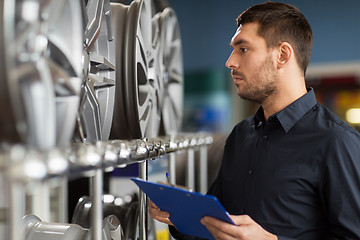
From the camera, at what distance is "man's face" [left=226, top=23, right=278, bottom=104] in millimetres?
1283

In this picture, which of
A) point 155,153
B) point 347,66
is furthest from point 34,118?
point 347,66

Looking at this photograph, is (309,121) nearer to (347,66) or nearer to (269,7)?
(269,7)

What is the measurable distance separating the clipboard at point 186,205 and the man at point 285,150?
0.07 m

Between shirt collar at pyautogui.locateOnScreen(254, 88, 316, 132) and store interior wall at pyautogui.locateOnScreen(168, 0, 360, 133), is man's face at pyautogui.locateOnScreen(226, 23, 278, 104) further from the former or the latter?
store interior wall at pyautogui.locateOnScreen(168, 0, 360, 133)

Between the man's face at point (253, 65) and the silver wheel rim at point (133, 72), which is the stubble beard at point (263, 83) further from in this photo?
the silver wheel rim at point (133, 72)

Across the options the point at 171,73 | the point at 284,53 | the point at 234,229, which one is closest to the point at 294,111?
the point at 284,53

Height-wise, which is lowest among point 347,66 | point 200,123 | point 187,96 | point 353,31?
point 200,123

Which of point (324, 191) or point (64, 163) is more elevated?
point (64, 163)

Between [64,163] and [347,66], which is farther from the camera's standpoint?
[347,66]

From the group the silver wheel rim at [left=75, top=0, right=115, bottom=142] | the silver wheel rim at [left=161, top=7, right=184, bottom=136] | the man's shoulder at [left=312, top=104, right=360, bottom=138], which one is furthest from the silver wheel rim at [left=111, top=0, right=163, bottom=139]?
the man's shoulder at [left=312, top=104, right=360, bottom=138]

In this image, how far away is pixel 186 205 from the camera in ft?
3.00

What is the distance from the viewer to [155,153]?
3.56 feet

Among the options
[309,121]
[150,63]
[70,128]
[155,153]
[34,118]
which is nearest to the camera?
[34,118]

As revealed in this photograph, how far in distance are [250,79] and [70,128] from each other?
736mm
